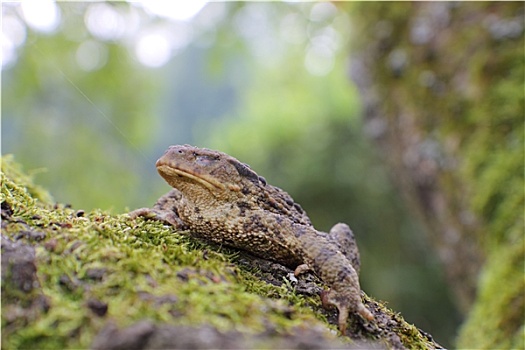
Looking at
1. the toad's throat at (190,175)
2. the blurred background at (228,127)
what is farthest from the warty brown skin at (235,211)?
the blurred background at (228,127)

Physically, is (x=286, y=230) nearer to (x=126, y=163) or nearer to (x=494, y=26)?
(x=494, y=26)

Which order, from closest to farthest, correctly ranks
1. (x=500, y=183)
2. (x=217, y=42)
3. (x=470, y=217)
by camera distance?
(x=500, y=183), (x=470, y=217), (x=217, y=42)

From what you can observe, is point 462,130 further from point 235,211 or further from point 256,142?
point 256,142

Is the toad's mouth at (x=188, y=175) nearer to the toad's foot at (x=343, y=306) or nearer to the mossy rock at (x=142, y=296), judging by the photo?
the mossy rock at (x=142, y=296)

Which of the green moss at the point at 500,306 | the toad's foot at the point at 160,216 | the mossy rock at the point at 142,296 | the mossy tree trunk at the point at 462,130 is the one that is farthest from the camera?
the mossy tree trunk at the point at 462,130

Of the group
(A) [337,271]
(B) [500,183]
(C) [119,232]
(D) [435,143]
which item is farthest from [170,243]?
(D) [435,143]

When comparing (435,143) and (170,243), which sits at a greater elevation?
(435,143)
